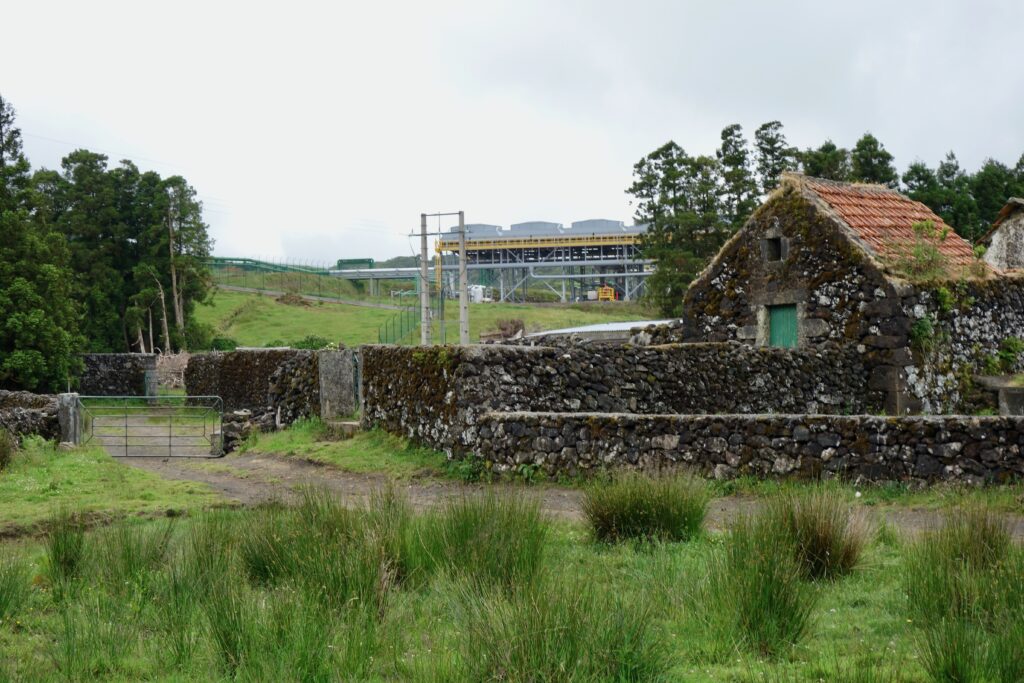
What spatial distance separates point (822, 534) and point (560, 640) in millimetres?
3093

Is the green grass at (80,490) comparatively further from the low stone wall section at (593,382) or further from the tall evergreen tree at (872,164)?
the tall evergreen tree at (872,164)

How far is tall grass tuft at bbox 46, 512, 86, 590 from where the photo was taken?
24.6ft

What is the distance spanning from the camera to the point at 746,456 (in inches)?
458

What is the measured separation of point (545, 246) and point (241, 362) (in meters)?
36.8

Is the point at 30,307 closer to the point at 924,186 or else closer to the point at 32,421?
the point at 32,421

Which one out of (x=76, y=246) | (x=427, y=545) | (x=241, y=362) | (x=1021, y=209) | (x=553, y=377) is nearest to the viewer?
(x=427, y=545)

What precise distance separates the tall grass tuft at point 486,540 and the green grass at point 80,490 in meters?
4.23

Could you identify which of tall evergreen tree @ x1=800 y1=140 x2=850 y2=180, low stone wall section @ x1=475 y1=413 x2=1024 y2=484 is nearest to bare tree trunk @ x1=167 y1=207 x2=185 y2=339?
tall evergreen tree @ x1=800 y1=140 x2=850 y2=180

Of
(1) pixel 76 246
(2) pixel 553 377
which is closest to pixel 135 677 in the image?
(2) pixel 553 377

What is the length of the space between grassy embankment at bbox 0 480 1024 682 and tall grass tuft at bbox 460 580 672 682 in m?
0.01

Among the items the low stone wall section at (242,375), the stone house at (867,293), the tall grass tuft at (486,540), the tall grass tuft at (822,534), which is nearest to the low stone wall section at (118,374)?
the low stone wall section at (242,375)

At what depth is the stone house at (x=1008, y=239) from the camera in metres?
23.3

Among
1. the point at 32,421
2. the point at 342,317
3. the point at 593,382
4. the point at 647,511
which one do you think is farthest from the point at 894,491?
the point at 342,317

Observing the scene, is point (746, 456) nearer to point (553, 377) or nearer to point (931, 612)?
point (553, 377)
